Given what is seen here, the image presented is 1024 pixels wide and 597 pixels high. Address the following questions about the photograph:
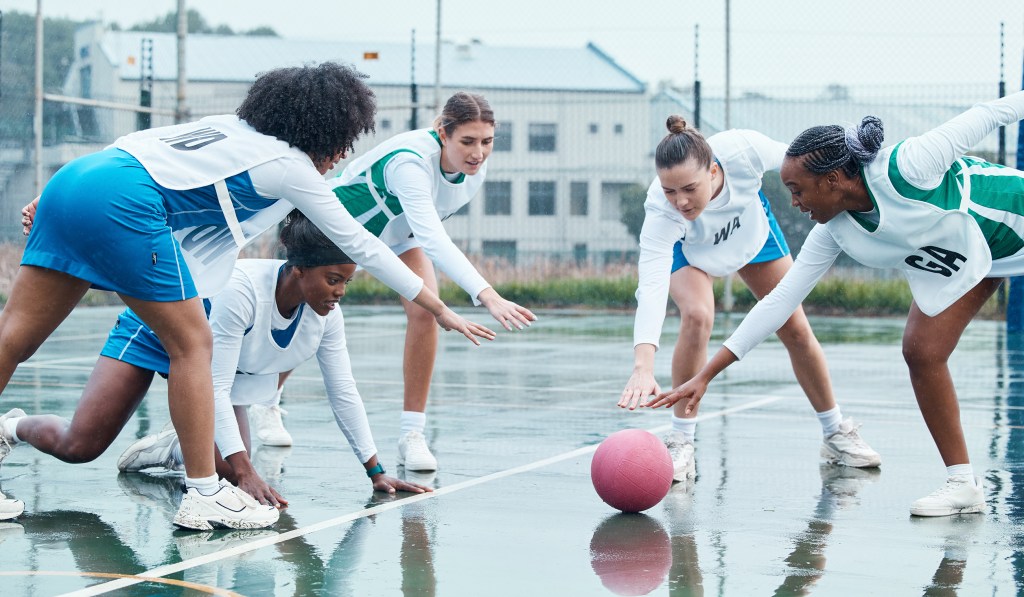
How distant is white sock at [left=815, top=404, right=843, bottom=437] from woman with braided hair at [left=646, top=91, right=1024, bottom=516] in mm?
1202

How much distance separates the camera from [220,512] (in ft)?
15.5

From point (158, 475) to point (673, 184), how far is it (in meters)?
2.72

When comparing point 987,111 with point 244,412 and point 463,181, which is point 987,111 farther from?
point 244,412

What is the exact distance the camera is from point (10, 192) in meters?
18.1

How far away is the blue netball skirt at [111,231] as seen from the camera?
4480mm

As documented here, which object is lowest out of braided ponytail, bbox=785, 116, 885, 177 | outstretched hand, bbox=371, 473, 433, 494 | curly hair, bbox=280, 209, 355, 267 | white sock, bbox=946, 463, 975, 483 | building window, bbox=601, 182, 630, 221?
outstretched hand, bbox=371, 473, 433, 494

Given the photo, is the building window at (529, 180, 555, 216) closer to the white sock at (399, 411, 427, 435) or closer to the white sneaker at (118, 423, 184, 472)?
the white sock at (399, 411, 427, 435)

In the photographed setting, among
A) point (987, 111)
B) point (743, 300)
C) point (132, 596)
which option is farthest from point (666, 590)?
point (743, 300)

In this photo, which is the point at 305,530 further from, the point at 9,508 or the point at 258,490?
the point at 9,508

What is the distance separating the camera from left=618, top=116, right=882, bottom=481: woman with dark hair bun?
5.66 meters

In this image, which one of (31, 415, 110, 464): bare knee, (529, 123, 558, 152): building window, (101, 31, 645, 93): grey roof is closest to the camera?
(31, 415, 110, 464): bare knee

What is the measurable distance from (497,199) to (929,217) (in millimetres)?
17728

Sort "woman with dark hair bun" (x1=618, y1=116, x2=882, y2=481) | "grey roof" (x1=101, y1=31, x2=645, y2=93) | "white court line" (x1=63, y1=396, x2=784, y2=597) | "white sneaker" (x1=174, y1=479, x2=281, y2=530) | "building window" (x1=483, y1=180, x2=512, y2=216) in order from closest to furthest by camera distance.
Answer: "white court line" (x1=63, y1=396, x2=784, y2=597) → "white sneaker" (x1=174, y1=479, x2=281, y2=530) → "woman with dark hair bun" (x1=618, y1=116, x2=882, y2=481) → "building window" (x1=483, y1=180, x2=512, y2=216) → "grey roof" (x1=101, y1=31, x2=645, y2=93)

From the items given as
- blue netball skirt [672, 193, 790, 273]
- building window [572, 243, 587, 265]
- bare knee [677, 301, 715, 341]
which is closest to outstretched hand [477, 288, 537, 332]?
bare knee [677, 301, 715, 341]
